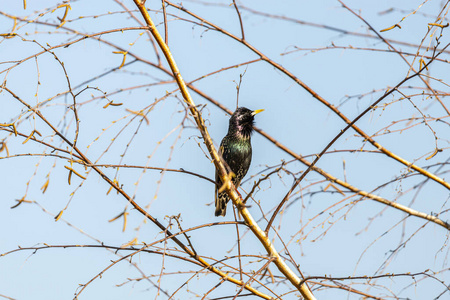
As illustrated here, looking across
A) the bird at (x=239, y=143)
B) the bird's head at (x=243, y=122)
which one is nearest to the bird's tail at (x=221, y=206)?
the bird at (x=239, y=143)

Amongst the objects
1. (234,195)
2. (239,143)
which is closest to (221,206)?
(239,143)

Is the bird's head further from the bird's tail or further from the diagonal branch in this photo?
the diagonal branch

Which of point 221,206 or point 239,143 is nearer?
point 239,143

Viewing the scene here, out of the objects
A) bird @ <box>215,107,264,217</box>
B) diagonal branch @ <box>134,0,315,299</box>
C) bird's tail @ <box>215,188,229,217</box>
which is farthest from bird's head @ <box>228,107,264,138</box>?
diagonal branch @ <box>134,0,315,299</box>

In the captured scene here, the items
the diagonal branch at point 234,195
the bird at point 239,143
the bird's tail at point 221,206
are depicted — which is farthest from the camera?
the bird's tail at point 221,206

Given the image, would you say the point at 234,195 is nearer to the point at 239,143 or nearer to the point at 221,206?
the point at 239,143

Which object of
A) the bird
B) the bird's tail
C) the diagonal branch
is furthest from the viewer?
the bird's tail

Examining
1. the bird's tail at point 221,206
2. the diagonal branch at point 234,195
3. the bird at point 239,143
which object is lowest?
the diagonal branch at point 234,195

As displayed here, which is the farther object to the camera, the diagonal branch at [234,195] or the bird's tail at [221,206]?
the bird's tail at [221,206]

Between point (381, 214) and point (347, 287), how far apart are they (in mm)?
405

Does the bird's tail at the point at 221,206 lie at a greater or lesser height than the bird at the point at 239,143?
lesser

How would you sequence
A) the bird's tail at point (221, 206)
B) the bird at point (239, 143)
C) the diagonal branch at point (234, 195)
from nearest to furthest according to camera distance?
the diagonal branch at point (234, 195) < the bird at point (239, 143) < the bird's tail at point (221, 206)

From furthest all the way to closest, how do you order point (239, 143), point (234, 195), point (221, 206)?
point (221, 206) → point (239, 143) → point (234, 195)

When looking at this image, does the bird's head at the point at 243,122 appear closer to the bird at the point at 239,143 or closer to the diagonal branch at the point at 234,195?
the bird at the point at 239,143
